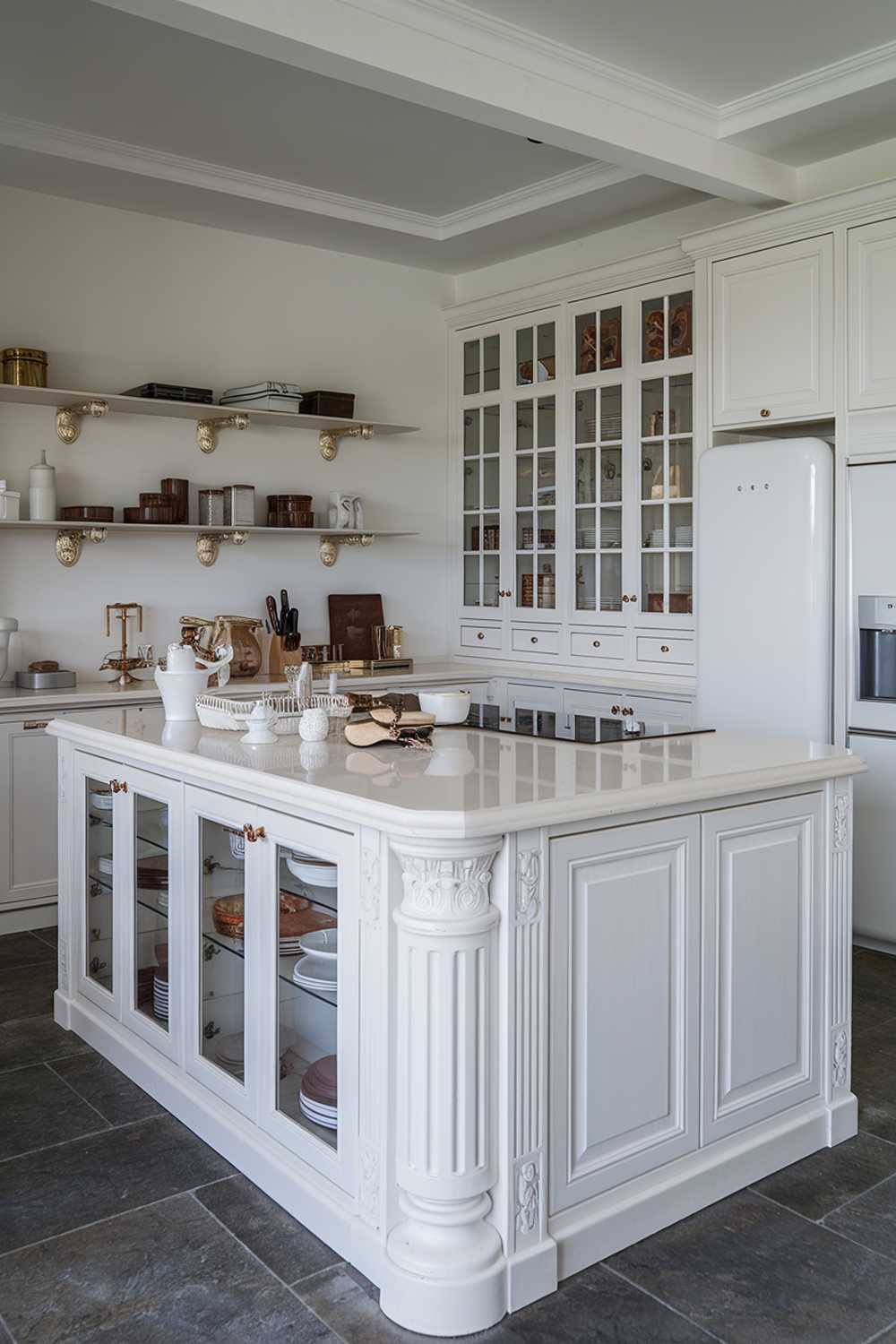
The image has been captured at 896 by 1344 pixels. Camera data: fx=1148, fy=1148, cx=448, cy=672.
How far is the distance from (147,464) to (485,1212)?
3.84 meters

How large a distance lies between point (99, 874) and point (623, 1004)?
1.56 meters

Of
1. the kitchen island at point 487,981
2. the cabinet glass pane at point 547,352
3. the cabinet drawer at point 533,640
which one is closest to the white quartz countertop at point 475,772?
the kitchen island at point 487,981

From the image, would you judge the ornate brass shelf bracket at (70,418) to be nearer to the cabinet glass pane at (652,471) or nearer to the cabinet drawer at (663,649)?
the cabinet glass pane at (652,471)

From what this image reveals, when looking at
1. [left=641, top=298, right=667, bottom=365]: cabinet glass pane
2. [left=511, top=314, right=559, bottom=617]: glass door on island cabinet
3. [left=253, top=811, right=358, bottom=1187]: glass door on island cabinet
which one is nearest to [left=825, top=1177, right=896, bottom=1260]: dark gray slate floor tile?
[left=253, top=811, right=358, bottom=1187]: glass door on island cabinet

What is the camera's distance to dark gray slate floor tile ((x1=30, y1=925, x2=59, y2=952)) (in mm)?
4191

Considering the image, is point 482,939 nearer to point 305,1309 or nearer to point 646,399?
point 305,1309

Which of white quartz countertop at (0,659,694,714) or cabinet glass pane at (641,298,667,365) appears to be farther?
cabinet glass pane at (641,298,667,365)

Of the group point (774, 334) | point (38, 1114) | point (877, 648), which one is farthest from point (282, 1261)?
point (774, 334)

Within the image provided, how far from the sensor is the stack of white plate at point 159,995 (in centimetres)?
279

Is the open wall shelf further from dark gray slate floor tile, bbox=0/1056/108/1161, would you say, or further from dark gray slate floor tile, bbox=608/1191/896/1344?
dark gray slate floor tile, bbox=608/1191/896/1344

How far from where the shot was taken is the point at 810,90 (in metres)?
3.77

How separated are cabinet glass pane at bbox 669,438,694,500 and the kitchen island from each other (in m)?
2.19

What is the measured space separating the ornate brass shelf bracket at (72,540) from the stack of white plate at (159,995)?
2.47m

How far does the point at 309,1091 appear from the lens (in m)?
2.26
